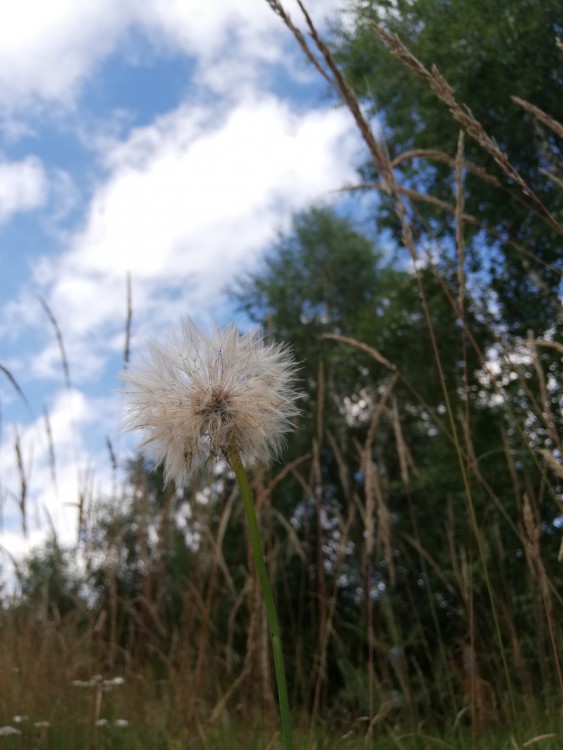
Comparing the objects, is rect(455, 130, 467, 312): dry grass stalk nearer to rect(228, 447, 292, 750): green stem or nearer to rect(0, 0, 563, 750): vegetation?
rect(0, 0, 563, 750): vegetation

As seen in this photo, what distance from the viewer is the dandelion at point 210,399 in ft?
3.60

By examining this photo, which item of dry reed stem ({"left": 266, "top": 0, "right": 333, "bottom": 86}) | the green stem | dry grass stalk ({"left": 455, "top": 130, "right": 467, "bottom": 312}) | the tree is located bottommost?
the green stem

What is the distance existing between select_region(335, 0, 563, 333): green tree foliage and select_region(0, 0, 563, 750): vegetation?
46mm

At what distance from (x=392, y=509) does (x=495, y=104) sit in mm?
7874

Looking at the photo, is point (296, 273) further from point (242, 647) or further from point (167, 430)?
point (167, 430)

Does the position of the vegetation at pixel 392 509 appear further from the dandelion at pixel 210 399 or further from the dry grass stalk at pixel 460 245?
the dandelion at pixel 210 399

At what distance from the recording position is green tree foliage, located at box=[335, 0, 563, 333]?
959cm

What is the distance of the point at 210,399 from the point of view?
44.5 inches

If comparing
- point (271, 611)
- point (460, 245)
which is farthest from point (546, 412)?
point (271, 611)

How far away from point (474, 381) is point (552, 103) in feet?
11.9

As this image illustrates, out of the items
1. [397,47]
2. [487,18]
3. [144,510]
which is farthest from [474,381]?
[397,47]

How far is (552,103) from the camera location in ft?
31.5

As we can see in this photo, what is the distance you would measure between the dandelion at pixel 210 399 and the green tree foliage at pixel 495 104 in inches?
325

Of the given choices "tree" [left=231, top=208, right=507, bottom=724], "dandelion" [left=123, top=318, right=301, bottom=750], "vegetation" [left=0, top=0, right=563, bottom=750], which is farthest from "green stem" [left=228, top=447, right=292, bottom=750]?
"tree" [left=231, top=208, right=507, bottom=724]
